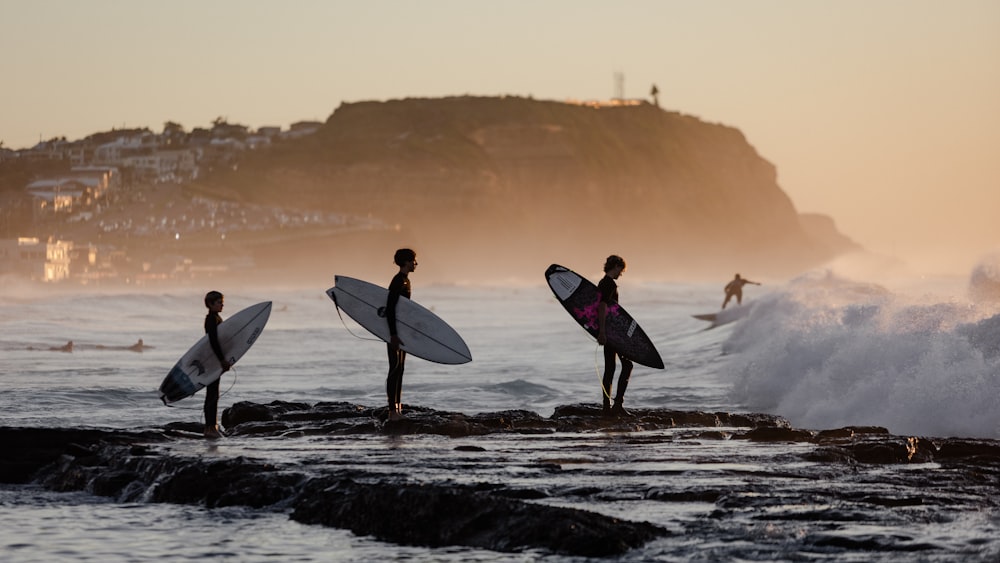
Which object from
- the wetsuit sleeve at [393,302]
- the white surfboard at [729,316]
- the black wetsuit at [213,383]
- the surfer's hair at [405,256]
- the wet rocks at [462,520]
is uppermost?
the white surfboard at [729,316]

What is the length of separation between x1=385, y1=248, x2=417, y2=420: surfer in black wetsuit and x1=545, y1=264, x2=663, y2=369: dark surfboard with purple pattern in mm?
1982

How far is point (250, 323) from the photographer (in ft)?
54.2

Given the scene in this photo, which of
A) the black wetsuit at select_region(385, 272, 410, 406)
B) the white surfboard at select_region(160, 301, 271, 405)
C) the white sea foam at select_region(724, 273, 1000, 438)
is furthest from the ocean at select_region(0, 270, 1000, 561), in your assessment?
the white surfboard at select_region(160, 301, 271, 405)

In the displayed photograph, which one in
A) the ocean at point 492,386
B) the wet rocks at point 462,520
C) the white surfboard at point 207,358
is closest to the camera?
the wet rocks at point 462,520

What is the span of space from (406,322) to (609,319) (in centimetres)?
234

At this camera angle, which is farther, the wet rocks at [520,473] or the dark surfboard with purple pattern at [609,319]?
the dark surfboard with purple pattern at [609,319]

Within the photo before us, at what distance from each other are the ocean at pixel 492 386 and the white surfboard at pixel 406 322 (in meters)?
1.91

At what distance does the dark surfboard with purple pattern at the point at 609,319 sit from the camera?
1686cm

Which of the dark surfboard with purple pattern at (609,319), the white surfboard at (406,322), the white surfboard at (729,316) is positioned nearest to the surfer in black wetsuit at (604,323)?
the dark surfboard with purple pattern at (609,319)

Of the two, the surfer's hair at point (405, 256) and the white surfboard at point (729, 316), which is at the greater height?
the white surfboard at point (729, 316)

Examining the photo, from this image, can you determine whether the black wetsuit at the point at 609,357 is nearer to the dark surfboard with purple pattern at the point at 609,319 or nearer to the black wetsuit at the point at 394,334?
the dark surfboard with purple pattern at the point at 609,319

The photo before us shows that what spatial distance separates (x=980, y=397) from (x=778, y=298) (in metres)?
25.6

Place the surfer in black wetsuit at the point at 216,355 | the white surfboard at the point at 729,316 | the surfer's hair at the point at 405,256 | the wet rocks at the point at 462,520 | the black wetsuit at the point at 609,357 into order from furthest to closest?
the white surfboard at the point at 729,316, the black wetsuit at the point at 609,357, the surfer's hair at the point at 405,256, the surfer in black wetsuit at the point at 216,355, the wet rocks at the point at 462,520

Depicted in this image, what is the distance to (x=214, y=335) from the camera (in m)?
15.7
